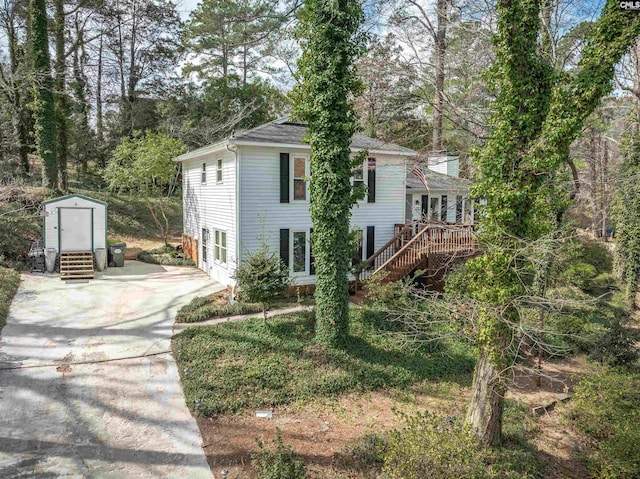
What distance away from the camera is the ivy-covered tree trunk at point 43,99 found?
1936 centimetres

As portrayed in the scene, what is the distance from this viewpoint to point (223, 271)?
583 inches

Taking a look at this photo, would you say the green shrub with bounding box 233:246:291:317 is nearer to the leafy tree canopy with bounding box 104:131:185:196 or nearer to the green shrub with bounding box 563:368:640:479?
the green shrub with bounding box 563:368:640:479

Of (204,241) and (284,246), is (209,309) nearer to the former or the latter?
(284,246)

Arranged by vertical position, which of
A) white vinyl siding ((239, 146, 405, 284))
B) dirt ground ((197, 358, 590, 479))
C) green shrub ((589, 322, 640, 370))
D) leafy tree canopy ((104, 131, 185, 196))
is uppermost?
leafy tree canopy ((104, 131, 185, 196))

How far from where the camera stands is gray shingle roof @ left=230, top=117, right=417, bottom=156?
12992 millimetres

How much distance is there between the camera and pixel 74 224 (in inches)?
642

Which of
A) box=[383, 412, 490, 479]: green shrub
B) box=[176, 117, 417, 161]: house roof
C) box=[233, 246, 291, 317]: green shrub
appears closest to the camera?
box=[383, 412, 490, 479]: green shrub

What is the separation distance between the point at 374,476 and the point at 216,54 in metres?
32.1

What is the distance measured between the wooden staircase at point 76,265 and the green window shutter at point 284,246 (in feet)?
25.0

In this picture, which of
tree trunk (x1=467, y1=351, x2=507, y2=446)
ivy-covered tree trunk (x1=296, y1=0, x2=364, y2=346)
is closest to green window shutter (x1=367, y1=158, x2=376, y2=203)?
ivy-covered tree trunk (x1=296, y1=0, x2=364, y2=346)

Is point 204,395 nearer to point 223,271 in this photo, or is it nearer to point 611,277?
point 223,271

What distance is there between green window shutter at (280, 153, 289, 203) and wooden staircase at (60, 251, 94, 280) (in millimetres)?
8162

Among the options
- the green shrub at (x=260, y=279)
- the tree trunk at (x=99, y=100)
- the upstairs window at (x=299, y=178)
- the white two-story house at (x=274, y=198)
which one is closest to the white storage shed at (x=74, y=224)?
the white two-story house at (x=274, y=198)

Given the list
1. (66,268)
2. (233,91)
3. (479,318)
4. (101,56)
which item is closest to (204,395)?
(479,318)
